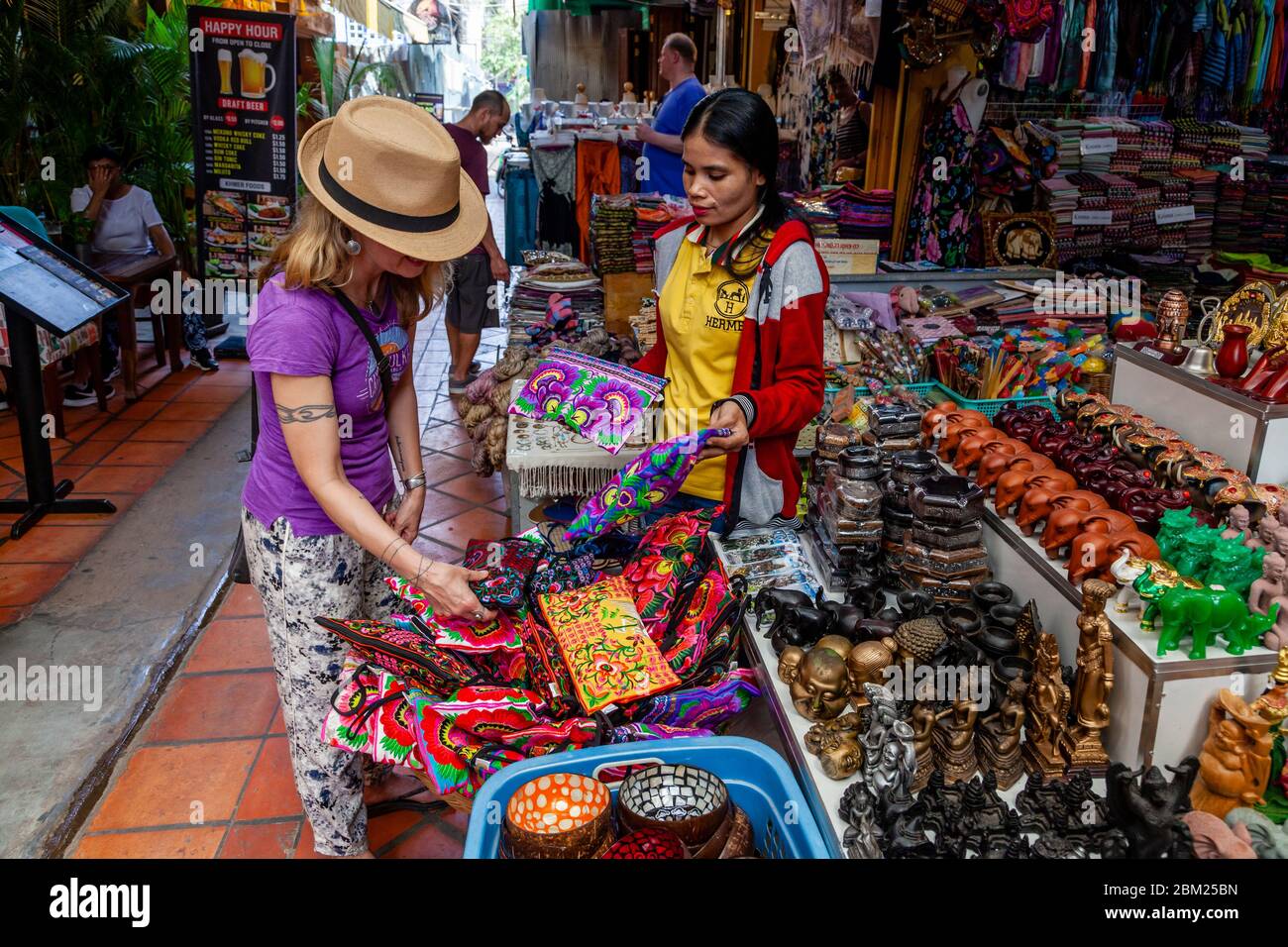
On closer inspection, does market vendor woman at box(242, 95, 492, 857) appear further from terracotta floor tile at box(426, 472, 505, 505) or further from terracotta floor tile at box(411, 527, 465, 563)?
terracotta floor tile at box(426, 472, 505, 505)

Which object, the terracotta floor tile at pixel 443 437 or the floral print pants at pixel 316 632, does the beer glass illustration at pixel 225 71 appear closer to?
the terracotta floor tile at pixel 443 437

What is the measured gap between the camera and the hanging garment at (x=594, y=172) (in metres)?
6.66

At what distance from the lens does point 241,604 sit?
3908 millimetres

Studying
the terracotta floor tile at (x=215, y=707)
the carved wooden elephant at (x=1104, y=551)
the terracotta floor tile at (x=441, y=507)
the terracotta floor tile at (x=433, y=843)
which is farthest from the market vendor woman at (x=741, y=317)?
the terracotta floor tile at (x=441, y=507)

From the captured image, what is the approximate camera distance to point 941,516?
2.00 meters

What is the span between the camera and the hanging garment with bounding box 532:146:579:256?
6934 millimetres

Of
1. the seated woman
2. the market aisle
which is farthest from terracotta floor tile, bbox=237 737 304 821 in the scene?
the seated woman

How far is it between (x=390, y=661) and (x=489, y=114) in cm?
507

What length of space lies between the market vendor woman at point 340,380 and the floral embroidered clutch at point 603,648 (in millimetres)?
181

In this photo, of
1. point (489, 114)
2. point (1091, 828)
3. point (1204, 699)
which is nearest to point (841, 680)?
point (1091, 828)

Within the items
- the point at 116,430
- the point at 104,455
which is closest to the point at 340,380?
the point at 104,455

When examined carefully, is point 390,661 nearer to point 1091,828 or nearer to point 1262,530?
point 1091,828

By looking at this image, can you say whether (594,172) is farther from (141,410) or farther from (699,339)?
(699,339)
